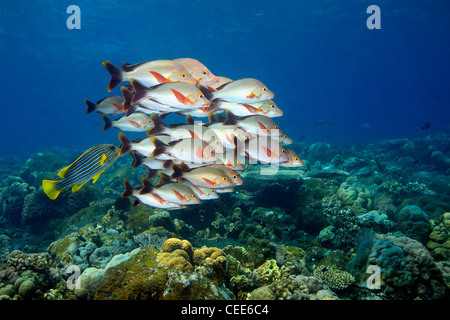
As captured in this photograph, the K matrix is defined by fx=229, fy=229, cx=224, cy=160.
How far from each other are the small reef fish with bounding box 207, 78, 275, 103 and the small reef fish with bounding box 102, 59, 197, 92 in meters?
0.58

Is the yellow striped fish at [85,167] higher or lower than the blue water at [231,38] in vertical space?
lower

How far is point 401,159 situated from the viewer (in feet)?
62.7

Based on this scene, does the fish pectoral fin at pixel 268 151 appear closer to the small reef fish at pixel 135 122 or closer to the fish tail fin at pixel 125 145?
the small reef fish at pixel 135 122

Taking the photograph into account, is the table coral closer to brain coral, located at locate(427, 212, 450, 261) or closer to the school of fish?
the school of fish

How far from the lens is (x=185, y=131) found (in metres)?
3.45

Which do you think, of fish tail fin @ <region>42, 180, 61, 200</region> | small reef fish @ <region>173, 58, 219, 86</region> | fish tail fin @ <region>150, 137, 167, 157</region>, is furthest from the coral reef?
small reef fish @ <region>173, 58, 219, 86</region>

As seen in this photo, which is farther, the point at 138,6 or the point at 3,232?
the point at 138,6

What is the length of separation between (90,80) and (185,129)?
92.2m

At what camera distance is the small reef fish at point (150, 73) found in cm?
317

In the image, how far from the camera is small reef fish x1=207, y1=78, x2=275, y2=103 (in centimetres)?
333

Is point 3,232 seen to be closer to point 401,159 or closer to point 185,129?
point 185,129

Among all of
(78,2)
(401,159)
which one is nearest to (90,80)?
(78,2)

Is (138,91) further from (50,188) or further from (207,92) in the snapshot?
(50,188)

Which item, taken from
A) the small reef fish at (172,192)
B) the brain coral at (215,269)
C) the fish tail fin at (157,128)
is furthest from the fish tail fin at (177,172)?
the brain coral at (215,269)
